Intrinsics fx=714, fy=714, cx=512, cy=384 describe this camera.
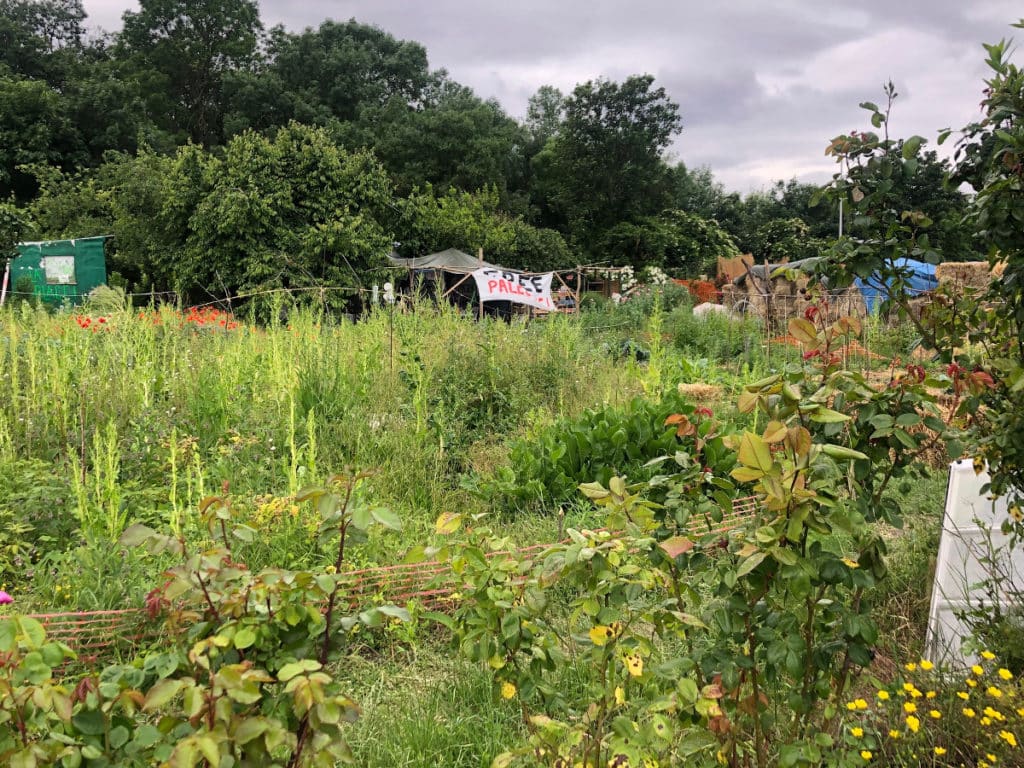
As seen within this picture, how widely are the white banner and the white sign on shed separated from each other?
1152 centimetres

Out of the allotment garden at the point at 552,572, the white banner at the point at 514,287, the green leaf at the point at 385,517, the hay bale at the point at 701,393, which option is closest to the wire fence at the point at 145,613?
the allotment garden at the point at 552,572

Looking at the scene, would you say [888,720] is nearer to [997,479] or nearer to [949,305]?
[997,479]

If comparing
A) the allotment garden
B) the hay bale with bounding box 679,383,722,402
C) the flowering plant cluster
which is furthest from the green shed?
the flowering plant cluster

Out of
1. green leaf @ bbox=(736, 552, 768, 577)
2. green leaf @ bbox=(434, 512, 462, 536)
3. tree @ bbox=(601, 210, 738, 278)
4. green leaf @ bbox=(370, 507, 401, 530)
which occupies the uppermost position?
tree @ bbox=(601, 210, 738, 278)

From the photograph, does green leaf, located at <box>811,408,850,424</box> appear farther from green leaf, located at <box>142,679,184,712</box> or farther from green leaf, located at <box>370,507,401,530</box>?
green leaf, located at <box>142,679,184,712</box>

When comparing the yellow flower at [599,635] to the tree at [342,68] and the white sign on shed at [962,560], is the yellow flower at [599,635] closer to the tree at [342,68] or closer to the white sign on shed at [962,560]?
the white sign on shed at [962,560]

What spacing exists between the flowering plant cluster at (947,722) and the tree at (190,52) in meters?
41.3

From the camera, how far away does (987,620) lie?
2.28 m

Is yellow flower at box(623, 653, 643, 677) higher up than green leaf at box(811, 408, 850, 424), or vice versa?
green leaf at box(811, 408, 850, 424)

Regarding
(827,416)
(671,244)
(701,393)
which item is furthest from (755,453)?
(671,244)

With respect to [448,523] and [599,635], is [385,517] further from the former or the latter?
[599,635]

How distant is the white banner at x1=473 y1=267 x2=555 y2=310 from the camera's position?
46.7 feet

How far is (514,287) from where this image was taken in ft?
48.1

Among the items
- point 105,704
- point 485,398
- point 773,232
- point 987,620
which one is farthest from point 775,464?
point 773,232
